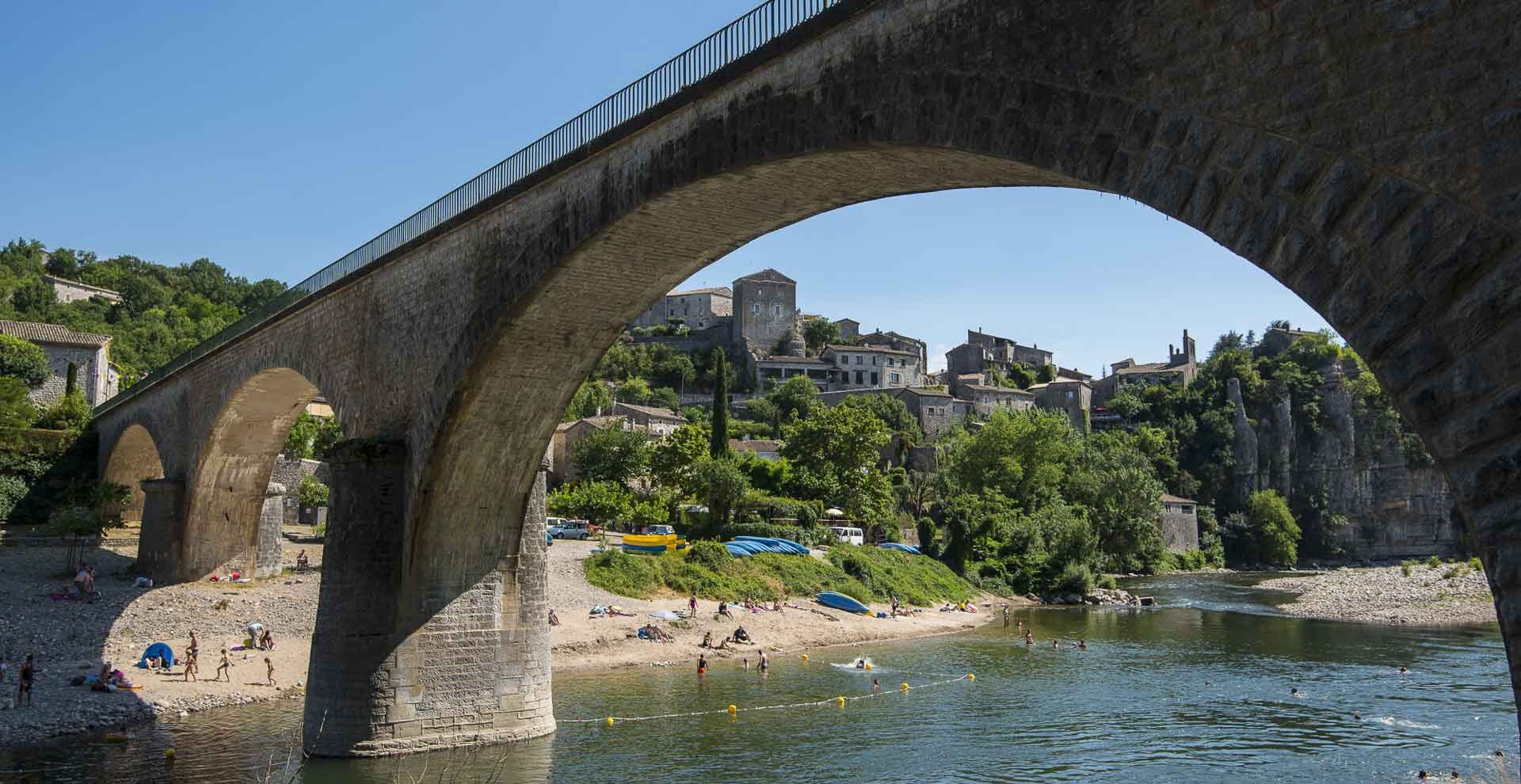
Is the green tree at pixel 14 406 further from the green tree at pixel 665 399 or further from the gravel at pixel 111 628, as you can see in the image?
the green tree at pixel 665 399

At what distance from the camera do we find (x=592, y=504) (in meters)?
49.7

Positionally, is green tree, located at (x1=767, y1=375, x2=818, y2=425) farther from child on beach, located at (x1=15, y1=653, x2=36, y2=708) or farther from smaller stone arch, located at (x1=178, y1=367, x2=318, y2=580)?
child on beach, located at (x1=15, y1=653, x2=36, y2=708)

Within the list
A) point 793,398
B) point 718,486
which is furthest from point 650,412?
point 718,486

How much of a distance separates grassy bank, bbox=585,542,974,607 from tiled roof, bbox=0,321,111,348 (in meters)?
38.0

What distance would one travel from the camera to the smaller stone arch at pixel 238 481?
27984mm

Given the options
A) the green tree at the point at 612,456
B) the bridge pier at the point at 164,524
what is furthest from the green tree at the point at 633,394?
the bridge pier at the point at 164,524

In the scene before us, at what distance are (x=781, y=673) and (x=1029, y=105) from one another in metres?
23.0

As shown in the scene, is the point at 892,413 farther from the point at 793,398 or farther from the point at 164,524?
the point at 164,524

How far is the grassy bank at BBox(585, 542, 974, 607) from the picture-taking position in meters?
36.7

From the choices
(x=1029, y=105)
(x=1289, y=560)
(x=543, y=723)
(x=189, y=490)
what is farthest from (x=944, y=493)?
(x=1029, y=105)

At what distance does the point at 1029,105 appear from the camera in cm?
753

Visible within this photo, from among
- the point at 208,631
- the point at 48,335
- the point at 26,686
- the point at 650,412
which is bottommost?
the point at 26,686

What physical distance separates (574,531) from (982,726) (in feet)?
84.7

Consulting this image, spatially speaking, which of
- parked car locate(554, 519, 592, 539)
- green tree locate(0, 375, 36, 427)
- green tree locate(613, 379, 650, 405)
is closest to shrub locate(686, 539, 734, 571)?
parked car locate(554, 519, 592, 539)
